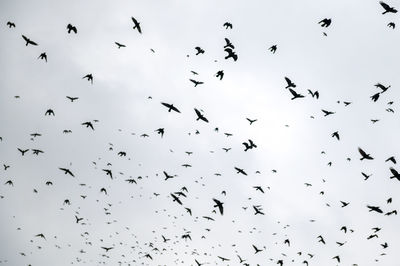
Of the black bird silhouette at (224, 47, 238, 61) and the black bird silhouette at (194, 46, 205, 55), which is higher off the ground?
the black bird silhouette at (194, 46, 205, 55)

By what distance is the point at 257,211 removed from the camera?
22.2 meters

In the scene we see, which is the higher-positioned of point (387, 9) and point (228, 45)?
point (228, 45)

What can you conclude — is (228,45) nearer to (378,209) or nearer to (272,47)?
(272,47)

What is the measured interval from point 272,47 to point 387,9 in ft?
23.5

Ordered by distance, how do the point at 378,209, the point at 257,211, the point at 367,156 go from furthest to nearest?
the point at 257,211 < the point at 378,209 < the point at 367,156

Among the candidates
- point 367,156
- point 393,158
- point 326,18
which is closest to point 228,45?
point 326,18

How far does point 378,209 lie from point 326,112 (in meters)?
7.11

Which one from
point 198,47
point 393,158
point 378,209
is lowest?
point 378,209

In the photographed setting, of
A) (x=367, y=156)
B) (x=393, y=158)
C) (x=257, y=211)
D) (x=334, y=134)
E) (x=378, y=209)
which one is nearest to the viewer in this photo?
(x=367, y=156)

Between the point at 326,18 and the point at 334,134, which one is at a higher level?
the point at 326,18

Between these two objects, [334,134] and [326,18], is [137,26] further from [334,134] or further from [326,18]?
[334,134]

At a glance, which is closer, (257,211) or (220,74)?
(220,74)

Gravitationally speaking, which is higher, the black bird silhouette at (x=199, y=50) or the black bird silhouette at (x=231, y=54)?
the black bird silhouette at (x=199, y=50)

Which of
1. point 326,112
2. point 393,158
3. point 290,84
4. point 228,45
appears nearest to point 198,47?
point 228,45
